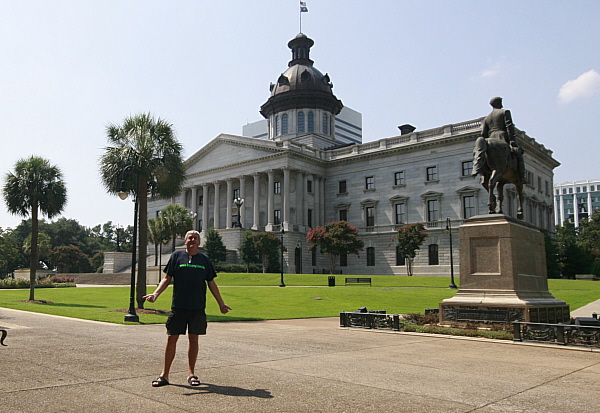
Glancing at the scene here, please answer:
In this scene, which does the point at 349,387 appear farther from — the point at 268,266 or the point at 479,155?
the point at 268,266

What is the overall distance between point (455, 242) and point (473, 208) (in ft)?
15.3

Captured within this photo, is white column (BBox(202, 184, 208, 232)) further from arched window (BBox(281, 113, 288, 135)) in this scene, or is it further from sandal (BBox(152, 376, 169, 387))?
sandal (BBox(152, 376, 169, 387))

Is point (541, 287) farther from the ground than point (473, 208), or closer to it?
closer to it

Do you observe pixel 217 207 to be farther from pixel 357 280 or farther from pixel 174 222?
pixel 357 280

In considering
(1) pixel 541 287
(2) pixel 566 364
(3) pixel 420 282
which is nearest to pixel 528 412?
(2) pixel 566 364

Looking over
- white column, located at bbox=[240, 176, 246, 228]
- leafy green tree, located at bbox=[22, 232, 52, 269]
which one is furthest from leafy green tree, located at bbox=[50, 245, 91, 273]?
white column, located at bbox=[240, 176, 246, 228]

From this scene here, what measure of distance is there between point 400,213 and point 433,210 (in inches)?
189

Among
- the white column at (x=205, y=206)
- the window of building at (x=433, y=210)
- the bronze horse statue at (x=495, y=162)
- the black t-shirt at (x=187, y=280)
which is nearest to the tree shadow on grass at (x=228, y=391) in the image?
the black t-shirt at (x=187, y=280)

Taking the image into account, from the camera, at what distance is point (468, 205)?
6469 cm

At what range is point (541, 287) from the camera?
54.1 ft

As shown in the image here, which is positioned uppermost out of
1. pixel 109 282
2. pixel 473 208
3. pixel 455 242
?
pixel 473 208

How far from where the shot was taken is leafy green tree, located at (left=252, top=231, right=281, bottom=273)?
213 ft

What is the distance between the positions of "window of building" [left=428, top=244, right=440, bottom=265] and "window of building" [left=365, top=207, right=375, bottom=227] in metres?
9.51

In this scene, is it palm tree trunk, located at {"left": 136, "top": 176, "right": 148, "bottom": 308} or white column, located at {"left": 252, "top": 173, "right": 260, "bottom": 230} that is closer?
palm tree trunk, located at {"left": 136, "top": 176, "right": 148, "bottom": 308}
